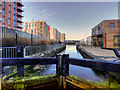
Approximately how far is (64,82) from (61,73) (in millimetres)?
269

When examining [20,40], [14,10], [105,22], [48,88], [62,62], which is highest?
[14,10]

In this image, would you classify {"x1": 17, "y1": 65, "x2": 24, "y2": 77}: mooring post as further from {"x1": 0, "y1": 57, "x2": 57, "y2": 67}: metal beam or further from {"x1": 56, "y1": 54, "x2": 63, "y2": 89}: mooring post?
{"x1": 56, "y1": 54, "x2": 63, "y2": 89}: mooring post

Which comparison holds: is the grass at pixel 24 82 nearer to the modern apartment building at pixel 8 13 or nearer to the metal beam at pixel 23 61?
the metal beam at pixel 23 61

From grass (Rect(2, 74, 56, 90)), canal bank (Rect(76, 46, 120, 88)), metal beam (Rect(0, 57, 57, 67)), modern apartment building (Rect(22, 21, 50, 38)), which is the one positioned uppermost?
modern apartment building (Rect(22, 21, 50, 38))

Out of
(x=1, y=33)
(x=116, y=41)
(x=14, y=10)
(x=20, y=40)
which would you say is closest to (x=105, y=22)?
(x=116, y=41)

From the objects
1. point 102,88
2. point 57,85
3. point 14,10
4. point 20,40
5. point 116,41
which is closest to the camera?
point 102,88

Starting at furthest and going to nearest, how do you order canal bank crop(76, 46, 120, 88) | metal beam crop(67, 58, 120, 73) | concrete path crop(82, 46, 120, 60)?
concrete path crop(82, 46, 120, 60) → canal bank crop(76, 46, 120, 88) → metal beam crop(67, 58, 120, 73)


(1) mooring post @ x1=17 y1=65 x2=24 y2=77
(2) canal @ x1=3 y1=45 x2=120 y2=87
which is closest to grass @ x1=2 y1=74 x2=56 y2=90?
(1) mooring post @ x1=17 y1=65 x2=24 y2=77

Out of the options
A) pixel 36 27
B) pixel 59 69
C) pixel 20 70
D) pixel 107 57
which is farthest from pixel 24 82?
pixel 36 27

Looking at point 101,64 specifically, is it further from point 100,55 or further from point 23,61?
point 100,55

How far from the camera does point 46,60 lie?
193cm

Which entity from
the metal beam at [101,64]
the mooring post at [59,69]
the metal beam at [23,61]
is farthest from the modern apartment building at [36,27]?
the metal beam at [101,64]

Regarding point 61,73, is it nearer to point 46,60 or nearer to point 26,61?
point 46,60

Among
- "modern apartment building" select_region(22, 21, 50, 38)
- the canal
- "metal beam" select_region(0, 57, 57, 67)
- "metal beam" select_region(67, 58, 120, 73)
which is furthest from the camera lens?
"modern apartment building" select_region(22, 21, 50, 38)
